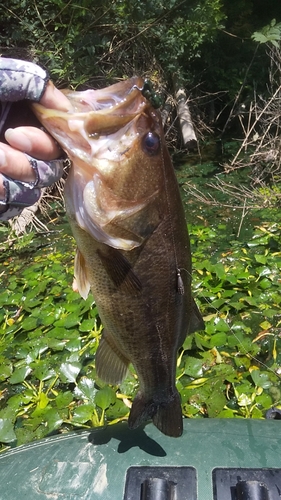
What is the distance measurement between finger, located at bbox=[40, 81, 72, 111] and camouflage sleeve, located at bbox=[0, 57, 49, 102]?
2cm

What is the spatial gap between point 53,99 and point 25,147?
0.21 meters

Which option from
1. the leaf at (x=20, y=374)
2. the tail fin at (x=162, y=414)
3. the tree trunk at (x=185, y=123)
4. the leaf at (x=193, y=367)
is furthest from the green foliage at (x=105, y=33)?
the tail fin at (x=162, y=414)

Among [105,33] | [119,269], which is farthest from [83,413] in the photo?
[105,33]

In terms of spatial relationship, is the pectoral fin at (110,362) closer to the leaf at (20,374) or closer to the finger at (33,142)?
the finger at (33,142)

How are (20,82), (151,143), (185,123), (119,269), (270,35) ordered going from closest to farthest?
(20,82)
(151,143)
(119,269)
(270,35)
(185,123)

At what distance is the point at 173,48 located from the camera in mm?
9977

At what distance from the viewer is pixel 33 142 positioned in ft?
5.53

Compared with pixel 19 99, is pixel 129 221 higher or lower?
lower

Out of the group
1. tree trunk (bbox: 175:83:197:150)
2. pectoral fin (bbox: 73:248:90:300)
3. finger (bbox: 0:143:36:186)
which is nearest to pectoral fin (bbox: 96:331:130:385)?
pectoral fin (bbox: 73:248:90:300)

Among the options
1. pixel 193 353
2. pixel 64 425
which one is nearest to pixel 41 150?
pixel 64 425

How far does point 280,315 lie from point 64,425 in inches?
82.3

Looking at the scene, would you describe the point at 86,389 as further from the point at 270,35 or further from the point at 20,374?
the point at 270,35

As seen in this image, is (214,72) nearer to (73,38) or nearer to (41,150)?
(73,38)

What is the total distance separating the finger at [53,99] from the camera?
164 cm
